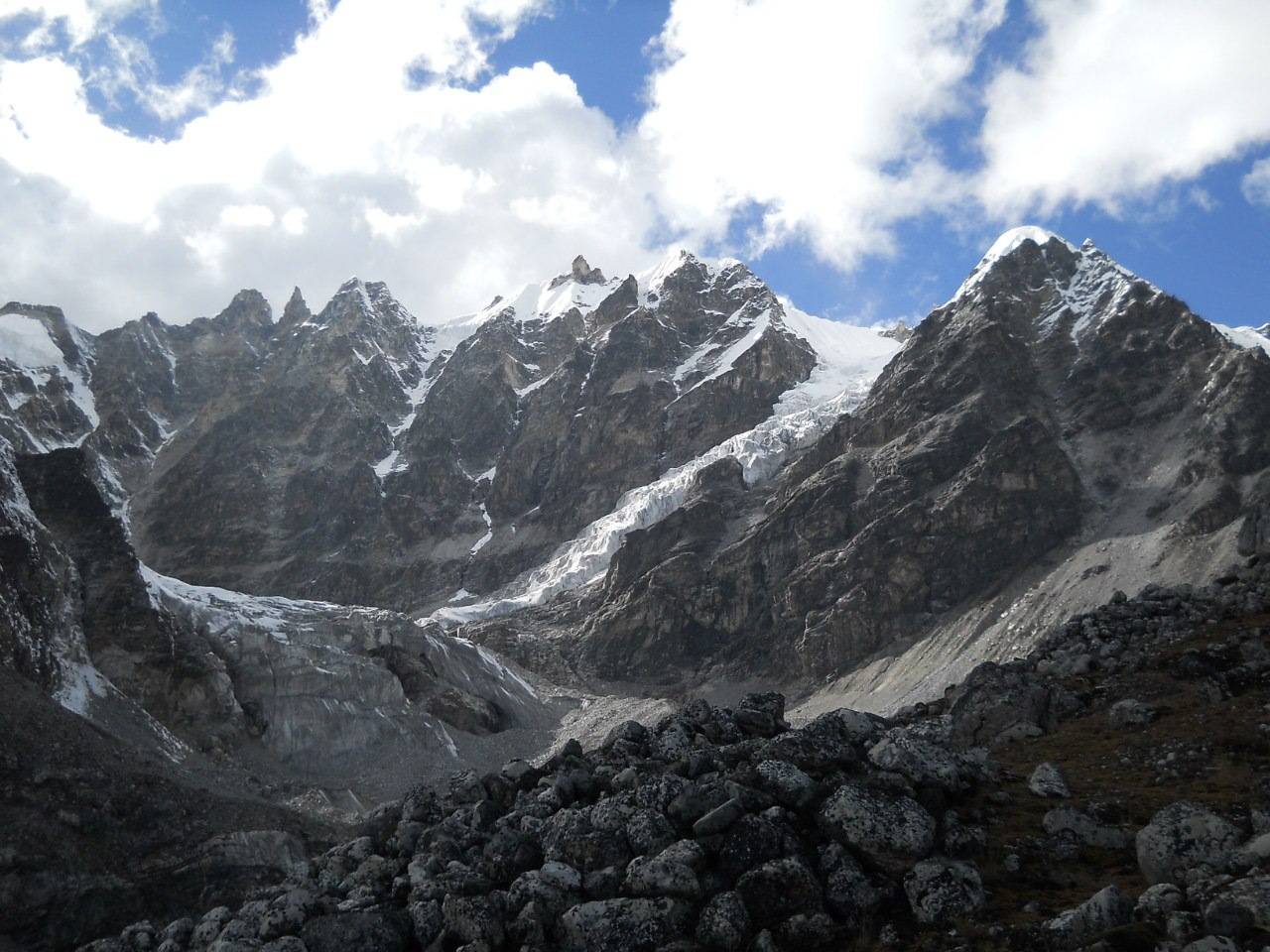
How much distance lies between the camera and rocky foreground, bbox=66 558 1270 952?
41.4 ft

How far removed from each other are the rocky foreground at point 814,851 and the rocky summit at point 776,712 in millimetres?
65

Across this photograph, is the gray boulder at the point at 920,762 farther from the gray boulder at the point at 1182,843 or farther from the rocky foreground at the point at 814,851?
the gray boulder at the point at 1182,843

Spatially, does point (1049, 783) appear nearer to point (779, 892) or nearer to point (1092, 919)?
point (1092, 919)

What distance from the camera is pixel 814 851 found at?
14.4m

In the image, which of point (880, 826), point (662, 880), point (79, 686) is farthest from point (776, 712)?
point (79, 686)

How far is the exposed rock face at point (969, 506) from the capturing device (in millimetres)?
135500

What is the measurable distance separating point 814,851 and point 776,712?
955 centimetres

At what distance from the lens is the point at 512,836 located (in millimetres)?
16891

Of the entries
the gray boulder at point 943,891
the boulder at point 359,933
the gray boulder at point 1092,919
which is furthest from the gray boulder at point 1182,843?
the boulder at point 359,933

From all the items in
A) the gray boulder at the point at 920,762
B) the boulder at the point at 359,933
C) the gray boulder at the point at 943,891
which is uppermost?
the gray boulder at the point at 920,762

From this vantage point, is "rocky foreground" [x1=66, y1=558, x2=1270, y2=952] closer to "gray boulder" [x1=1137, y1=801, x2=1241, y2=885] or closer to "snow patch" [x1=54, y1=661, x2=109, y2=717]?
"gray boulder" [x1=1137, y1=801, x2=1241, y2=885]

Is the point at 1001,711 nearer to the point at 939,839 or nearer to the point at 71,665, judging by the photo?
the point at 939,839

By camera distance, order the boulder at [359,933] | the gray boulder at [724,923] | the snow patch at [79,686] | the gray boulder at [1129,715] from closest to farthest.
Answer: the gray boulder at [724,923] < the boulder at [359,933] < the gray boulder at [1129,715] < the snow patch at [79,686]

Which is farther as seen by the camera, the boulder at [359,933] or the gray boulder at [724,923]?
the boulder at [359,933]
